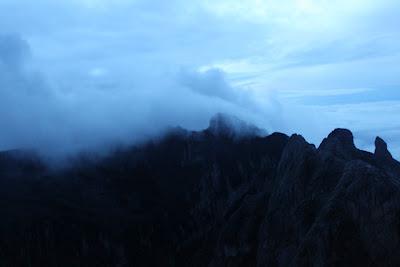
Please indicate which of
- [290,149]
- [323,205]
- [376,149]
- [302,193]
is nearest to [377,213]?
[323,205]

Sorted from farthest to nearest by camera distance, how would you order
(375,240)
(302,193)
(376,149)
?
(376,149), (302,193), (375,240)

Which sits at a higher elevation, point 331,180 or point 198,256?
point 331,180

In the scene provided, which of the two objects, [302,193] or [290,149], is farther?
[290,149]

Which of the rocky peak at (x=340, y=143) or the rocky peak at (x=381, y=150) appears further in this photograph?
the rocky peak at (x=381, y=150)

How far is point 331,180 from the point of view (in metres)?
127

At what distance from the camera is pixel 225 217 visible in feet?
635

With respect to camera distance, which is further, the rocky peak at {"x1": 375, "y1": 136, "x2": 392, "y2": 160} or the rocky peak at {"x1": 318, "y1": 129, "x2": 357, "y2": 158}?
the rocky peak at {"x1": 375, "y1": 136, "x2": 392, "y2": 160}

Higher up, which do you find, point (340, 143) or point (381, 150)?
point (340, 143)

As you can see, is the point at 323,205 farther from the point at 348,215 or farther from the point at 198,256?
the point at 198,256

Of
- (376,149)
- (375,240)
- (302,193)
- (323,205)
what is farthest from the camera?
(376,149)

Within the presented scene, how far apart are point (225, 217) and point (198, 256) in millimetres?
13451

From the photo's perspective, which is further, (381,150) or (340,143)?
(381,150)

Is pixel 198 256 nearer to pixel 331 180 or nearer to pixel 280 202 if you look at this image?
pixel 280 202

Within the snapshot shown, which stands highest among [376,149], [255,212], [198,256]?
[376,149]
